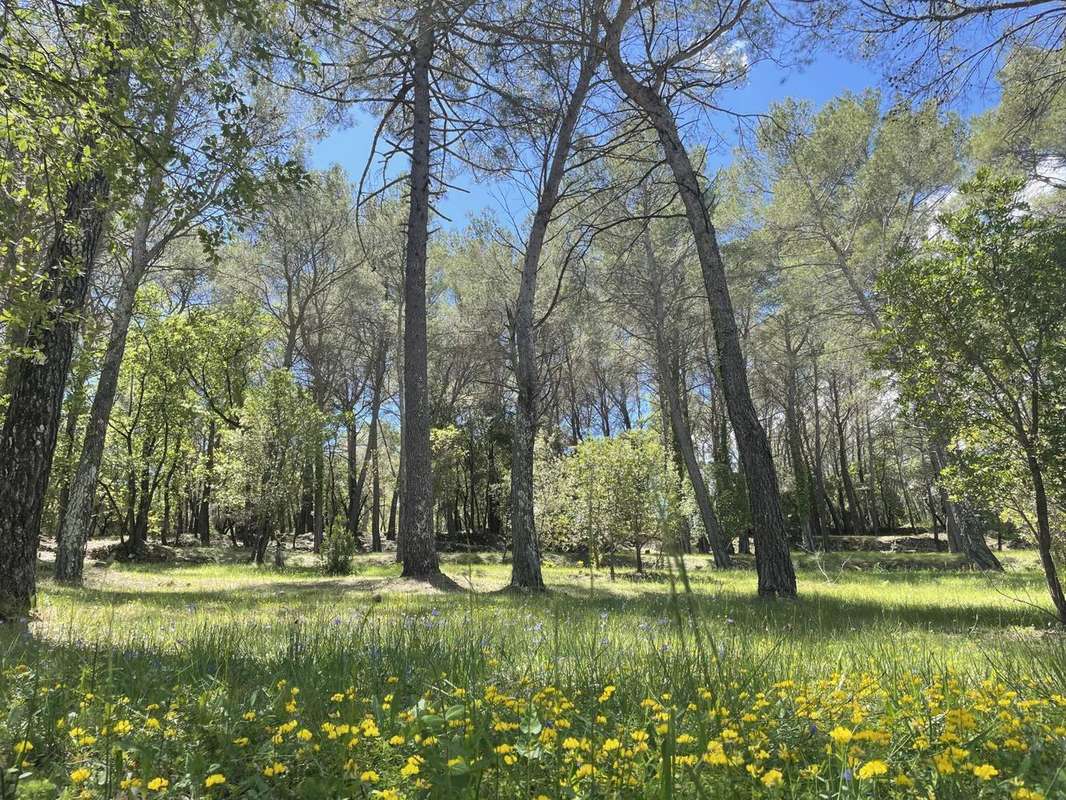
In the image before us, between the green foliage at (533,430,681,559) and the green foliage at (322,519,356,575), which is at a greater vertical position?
the green foliage at (533,430,681,559)

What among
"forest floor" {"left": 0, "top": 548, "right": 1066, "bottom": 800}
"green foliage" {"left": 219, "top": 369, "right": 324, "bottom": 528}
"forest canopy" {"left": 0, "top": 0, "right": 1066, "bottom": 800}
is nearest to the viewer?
"forest floor" {"left": 0, "top": 548, "right": 1066, "bottom": 800}

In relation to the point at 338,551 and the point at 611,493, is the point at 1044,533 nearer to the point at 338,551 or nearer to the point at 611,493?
the point at 611,493

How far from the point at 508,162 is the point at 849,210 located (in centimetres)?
1068

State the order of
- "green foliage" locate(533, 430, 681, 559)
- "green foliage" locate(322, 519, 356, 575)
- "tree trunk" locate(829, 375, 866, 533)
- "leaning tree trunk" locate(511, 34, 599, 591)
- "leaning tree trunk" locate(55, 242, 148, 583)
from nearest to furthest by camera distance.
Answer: "leaning tree trunk" locate(511, 34, 599, 591) → "leaning tree trunk" locate(55, 242, 148, 583) → "green foliage" locate(322, 519, 356, 575) → "green foliage" locate(533, 430, 681, 559) → "tree trunk" locate(829, 375, 866, 533)

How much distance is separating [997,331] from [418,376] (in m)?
7.88

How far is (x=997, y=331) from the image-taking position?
19.6 ft

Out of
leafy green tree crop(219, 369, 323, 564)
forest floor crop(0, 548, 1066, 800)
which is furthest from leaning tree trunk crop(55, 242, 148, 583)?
forest floor crop(0, 548, 1066, 800)

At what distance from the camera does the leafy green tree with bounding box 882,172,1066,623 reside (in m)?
5.72

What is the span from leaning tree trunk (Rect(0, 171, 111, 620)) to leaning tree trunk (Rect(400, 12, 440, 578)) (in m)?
4.75

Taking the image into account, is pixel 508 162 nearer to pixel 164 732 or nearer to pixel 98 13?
pixel 98 13

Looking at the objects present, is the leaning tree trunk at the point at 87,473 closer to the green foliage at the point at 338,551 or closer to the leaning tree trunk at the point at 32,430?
the leaning tree trunk at the point at 32,430

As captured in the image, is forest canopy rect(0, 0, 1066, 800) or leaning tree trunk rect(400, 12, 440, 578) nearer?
forest canopy rect(0, 0, 1066, 800)

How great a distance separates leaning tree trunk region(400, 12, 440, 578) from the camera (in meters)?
9.92

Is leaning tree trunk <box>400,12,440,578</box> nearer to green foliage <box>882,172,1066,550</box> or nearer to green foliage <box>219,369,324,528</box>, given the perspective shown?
green foliage <box>882,172,1066,550</box>
